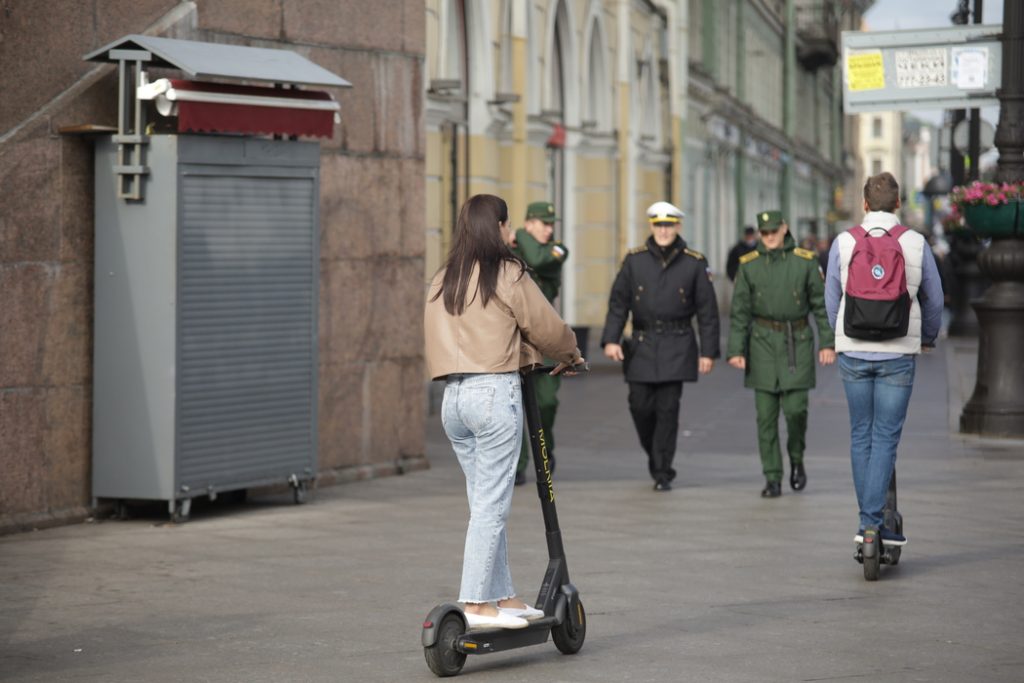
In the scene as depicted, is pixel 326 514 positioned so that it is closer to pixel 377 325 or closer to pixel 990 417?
pixel 377 325

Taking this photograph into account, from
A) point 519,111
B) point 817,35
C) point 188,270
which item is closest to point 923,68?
point 188,270

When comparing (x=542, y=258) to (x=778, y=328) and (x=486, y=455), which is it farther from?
(x=486, y=455)

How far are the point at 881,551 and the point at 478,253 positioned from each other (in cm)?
286

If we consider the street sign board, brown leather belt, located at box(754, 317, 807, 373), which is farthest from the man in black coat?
the street sign board

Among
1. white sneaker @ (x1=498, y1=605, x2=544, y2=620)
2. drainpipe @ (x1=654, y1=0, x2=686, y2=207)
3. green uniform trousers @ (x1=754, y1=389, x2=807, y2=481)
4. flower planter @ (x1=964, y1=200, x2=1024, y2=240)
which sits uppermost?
drainpipe @ (x1=654, y1=0, x2=686, y2=207)

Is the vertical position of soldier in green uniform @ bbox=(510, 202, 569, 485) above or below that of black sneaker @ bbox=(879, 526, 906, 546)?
above

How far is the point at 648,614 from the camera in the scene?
7.33m

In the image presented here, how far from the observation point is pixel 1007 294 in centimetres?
1408

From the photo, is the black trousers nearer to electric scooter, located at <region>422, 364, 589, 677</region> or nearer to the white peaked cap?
the white peaked cap

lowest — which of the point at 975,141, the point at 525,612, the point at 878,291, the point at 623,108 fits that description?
the point at 525,612

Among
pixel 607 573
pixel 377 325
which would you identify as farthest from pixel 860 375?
pixel 377 325

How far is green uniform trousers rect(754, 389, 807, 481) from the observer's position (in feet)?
36.4

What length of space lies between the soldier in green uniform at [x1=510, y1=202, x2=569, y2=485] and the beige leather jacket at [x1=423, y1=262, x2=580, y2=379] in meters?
5.28

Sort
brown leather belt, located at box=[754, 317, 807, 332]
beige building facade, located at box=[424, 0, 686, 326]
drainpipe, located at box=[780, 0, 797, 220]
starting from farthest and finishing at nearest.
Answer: drainpipe, located at box=[780, 0, 797, 220]
beige building facade, located at box=[424, 0, 686, 326]
brown leather belt, located at box=[754, 317, 807, 332]
